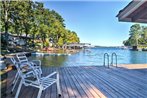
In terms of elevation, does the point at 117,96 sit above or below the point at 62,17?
below

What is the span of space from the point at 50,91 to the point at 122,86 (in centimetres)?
184

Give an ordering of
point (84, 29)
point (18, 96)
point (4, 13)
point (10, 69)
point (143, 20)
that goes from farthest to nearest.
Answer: point (84, 29) < point (4, 13) < point (10, 69) < point (143, 20) < point (18, 96)

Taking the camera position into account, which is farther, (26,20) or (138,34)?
(138,34)

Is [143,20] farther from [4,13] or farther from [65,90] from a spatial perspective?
[4,13]

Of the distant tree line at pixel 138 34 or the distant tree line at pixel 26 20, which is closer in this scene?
the distant tree line at pixel 26 20

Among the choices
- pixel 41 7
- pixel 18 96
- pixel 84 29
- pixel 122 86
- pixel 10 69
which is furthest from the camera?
pixel 84 29

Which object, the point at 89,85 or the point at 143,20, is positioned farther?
the point at 143,20

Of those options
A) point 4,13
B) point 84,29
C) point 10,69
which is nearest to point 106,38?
point 84,29

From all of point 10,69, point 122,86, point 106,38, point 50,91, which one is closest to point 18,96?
point 50,91

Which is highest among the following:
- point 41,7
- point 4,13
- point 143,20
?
point 41,7

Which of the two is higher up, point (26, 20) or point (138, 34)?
point (138, 34)

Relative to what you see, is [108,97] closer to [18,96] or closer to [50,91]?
[50,91]

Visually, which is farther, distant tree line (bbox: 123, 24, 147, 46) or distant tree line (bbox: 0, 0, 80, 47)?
distant tree line (bbox: 123, 24, 147, 46)

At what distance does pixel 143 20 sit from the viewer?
248 inches
